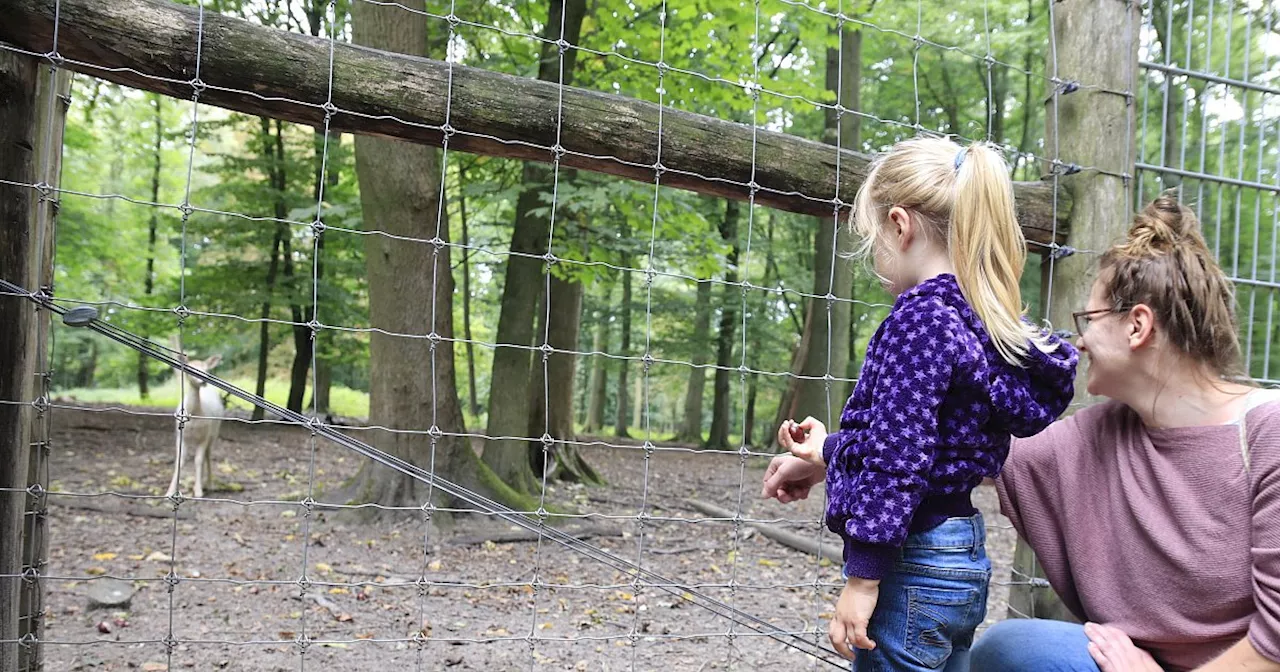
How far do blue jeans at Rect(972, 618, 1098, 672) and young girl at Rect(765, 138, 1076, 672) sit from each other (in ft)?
0.61

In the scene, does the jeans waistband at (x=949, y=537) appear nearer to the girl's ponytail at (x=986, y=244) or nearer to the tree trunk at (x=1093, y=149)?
the girl's ponytail at (x=986, y=244)

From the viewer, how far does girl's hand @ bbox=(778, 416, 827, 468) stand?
182 cm

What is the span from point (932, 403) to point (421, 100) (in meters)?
1.37

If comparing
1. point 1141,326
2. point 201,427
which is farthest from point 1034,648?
point 201,427

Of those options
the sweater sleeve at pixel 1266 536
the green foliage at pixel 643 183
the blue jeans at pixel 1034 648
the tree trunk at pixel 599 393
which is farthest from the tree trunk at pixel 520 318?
the tree trunk at pixel 599 393

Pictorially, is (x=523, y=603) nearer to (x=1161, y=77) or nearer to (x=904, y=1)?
(x=1161, y=77)

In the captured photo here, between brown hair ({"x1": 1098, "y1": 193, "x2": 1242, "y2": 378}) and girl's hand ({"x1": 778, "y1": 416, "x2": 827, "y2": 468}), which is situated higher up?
brown hair ({"x1": 1098, "y1": 193, "x2": 1242, "y2": 378})

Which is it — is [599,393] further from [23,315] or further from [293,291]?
[23,315]

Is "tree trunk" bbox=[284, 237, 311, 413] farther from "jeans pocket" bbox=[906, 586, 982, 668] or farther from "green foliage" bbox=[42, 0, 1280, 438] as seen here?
"jeans pocket" bbox=[906, 586, 982, 668]

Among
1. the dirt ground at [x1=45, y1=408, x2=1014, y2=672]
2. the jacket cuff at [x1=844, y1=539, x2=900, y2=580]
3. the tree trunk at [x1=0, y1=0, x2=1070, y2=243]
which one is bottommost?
the dirt ground at [x1=45, y1=408, x2=1014, y2=672]

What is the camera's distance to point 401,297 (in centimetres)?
538

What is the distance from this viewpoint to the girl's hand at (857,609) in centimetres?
152

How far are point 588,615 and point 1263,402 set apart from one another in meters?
3.49

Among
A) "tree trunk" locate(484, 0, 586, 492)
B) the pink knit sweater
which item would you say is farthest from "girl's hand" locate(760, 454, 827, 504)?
"tree trunk" locate(484, 0, 586, 492)
